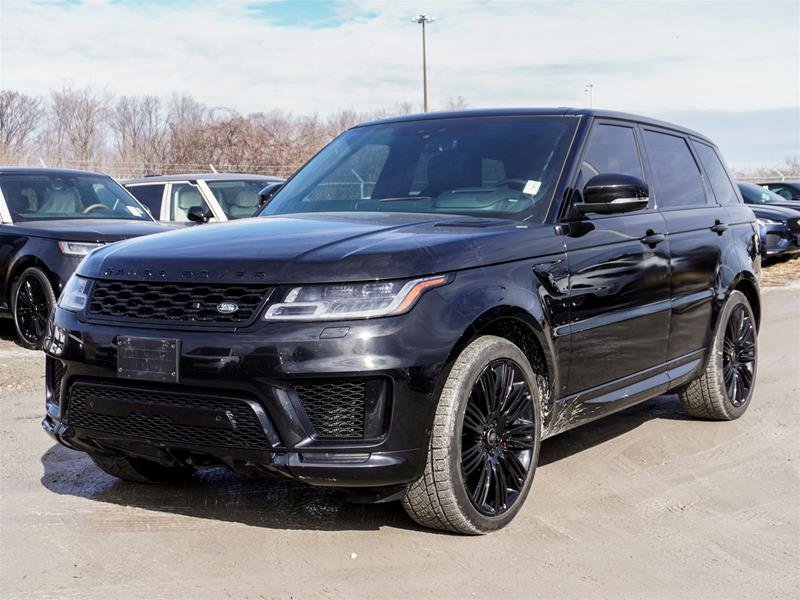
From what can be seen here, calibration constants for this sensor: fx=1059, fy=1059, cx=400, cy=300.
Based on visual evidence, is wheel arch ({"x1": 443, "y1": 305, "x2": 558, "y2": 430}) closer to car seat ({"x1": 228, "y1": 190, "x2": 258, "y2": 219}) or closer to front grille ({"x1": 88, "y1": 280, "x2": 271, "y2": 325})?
front grille ({"x1": 88, "y1": 280, "x2": 271, "y2": 325})

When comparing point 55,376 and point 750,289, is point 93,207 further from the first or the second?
point 750,289

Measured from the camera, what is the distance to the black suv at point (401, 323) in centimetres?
380

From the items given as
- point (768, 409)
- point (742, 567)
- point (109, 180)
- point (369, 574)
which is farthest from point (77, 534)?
point (109, 180)

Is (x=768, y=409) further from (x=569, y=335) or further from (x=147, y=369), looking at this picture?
(x=147, y=369)

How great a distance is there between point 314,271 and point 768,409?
417cm

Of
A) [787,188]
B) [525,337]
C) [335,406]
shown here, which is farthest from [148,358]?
[787,188]

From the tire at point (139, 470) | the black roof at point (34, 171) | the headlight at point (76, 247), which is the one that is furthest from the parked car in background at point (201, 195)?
the tire at point (139, 470)

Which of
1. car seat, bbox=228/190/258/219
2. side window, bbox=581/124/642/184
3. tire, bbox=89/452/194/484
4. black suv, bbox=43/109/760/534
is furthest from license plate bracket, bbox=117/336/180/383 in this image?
car seat, bbox=228/190/258/219

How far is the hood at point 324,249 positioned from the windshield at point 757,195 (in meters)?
18.2

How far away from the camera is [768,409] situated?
22.6ft

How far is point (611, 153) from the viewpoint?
18.0 ft

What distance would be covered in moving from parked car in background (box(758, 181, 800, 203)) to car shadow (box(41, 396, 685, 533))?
2165cm

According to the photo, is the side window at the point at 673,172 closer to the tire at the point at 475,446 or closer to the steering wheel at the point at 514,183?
the steering wheel at the point at 514,183

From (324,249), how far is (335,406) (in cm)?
60
